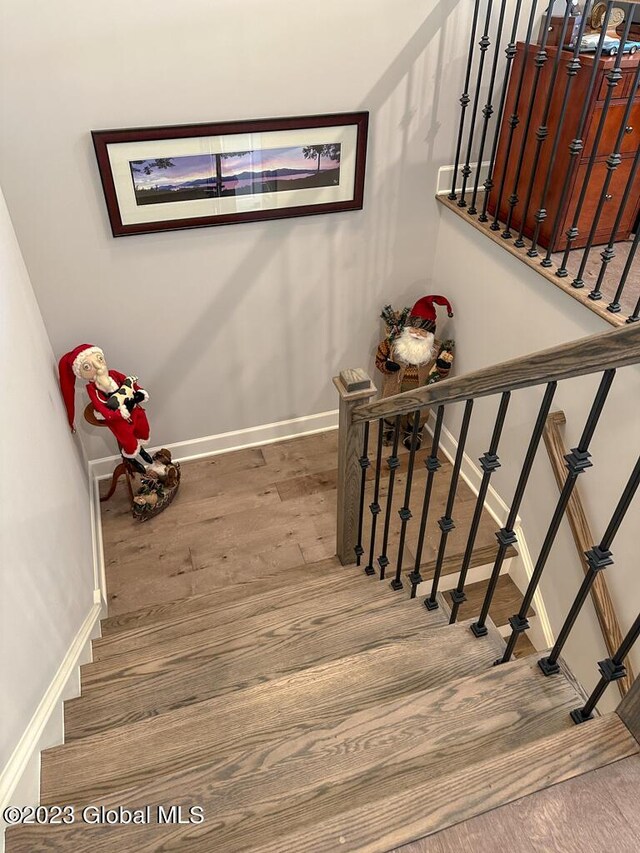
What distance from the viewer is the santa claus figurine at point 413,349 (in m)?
3.20

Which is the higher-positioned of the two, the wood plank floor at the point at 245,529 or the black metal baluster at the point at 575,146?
the black metal baluster at the point at 575,146

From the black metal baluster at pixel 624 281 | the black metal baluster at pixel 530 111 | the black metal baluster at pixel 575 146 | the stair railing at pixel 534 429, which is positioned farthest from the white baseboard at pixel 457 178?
the stair railing at pixel 534 429

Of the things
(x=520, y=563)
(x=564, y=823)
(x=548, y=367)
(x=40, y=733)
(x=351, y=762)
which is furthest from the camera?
(x=520, y=563)

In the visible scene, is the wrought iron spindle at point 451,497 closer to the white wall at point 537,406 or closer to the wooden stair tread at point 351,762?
the wooden stair tread at point 351,762

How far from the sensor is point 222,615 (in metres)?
2.35

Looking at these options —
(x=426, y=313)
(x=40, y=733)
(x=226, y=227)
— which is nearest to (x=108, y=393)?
(x=226, y=227)

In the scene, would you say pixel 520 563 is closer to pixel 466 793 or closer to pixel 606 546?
pixel 606 546

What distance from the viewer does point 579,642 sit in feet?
8.88

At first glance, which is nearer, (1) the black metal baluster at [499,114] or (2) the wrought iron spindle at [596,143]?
(2) the wrought iron spindle at [596,143]

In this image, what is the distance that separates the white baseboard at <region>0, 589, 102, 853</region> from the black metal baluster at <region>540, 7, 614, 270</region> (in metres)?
2.46

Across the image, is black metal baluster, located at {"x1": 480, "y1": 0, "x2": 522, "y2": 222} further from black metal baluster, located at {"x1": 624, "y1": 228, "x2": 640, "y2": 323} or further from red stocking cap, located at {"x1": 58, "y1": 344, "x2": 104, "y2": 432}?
red stocking cap, located at {"x1": 58, "y1": 344, "x2": 104, "y2": 432}

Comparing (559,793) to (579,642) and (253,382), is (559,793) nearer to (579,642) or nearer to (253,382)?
(579,642)

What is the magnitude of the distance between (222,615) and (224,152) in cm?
203

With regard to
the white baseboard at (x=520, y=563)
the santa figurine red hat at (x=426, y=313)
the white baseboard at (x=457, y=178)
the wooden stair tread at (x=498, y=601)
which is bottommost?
the wooden stair tread at (x=498, y=601)
